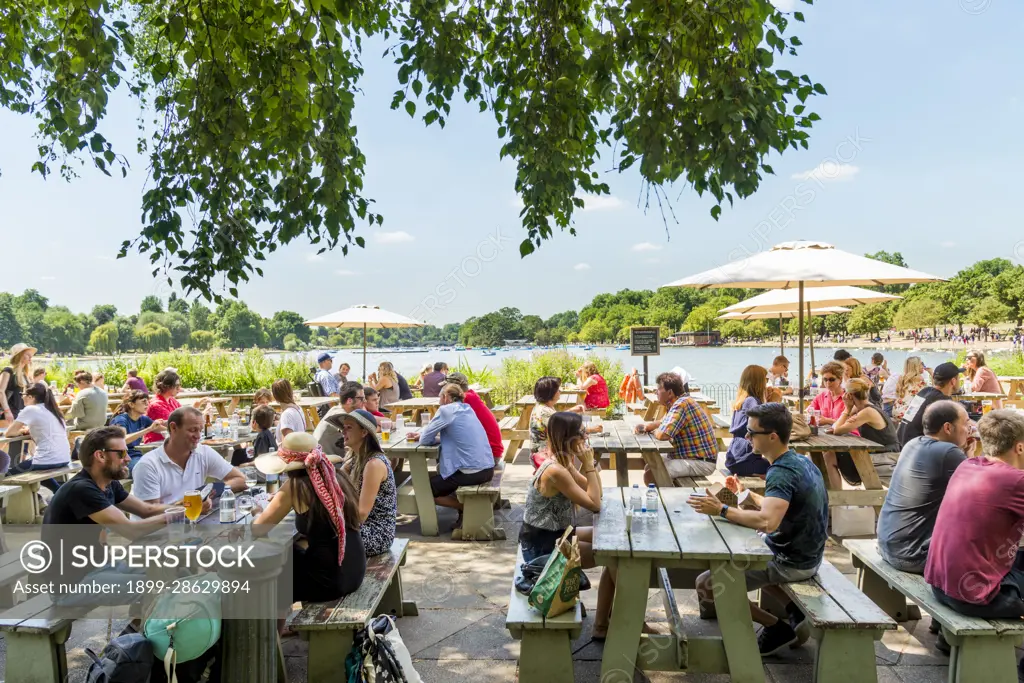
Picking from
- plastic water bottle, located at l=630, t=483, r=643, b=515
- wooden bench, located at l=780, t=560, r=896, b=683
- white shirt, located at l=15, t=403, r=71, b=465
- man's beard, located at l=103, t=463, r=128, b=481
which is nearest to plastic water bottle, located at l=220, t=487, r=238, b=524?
man's beard, located at l=103, t=463, r=128, b=481

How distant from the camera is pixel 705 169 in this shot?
3537mm

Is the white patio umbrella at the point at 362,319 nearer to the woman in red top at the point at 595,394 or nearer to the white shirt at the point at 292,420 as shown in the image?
the woman in red top at the point at 595,394

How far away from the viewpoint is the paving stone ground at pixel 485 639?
10.1 feet

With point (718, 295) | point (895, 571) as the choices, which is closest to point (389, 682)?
point (895, 571)

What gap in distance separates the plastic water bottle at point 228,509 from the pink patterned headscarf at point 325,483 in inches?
22.4

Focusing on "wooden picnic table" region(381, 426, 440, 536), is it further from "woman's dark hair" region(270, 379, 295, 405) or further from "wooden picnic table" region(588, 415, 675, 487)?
"woman's dark hair" region(270, 379, 295, 405)

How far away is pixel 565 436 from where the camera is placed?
136 inches

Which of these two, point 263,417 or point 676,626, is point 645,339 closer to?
point 263,417

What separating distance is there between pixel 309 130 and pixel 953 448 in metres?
4.01

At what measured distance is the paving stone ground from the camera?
309cm

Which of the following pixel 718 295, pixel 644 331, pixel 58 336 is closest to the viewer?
pixel 644 331

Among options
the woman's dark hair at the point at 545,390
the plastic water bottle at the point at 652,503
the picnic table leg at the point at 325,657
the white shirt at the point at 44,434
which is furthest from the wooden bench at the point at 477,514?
the white shirt at the point at 44,434

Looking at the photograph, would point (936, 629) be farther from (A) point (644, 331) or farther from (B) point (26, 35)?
(A) point (644, 331)

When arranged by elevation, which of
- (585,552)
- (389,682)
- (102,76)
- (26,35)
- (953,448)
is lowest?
(389,682)
